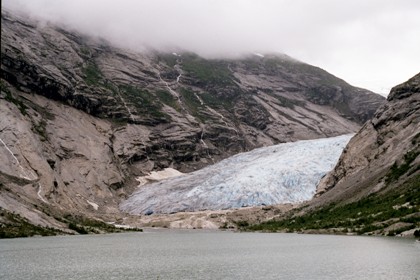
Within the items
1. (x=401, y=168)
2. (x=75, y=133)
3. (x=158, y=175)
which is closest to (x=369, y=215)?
(x=401, y=168)

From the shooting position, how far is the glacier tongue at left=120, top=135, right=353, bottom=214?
12719 centimetres

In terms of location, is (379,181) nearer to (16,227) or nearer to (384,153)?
(384,153)

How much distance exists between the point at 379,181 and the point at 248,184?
2045 inches

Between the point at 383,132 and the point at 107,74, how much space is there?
393 feet

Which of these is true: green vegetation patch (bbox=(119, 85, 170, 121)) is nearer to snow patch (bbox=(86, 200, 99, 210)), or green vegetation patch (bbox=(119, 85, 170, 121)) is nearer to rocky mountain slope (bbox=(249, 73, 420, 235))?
snow patch (bbox=(86, 200, 99, 210))

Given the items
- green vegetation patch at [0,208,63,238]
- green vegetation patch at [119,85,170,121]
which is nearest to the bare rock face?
green vegetation patch at [0,208,63,238]

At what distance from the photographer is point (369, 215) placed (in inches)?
2729

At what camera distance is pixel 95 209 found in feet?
422

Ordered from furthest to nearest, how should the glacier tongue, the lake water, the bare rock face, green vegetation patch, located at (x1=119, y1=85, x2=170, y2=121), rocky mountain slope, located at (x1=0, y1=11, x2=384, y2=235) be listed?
green vegetation patch, located at (x1=119, y1=85, x2=170, y2=121) < the glacier tongue < rocky mountain slope, located at (x1=0, y1=11, x2=384, y2=235) < the bare rock face < the lake water

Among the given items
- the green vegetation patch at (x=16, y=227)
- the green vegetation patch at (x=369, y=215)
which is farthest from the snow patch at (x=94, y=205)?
the green vegetation patch at (x=369, y=215)

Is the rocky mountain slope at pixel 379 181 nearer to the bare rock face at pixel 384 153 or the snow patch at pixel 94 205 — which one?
the bare rock face at pixel 384 153

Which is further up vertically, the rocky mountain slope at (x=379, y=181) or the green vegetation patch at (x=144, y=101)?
the rocky mountain slope at (x=379, y=181)

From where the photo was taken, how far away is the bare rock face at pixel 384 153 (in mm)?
80750

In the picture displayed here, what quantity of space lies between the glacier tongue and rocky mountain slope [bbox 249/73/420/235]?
16.8m
